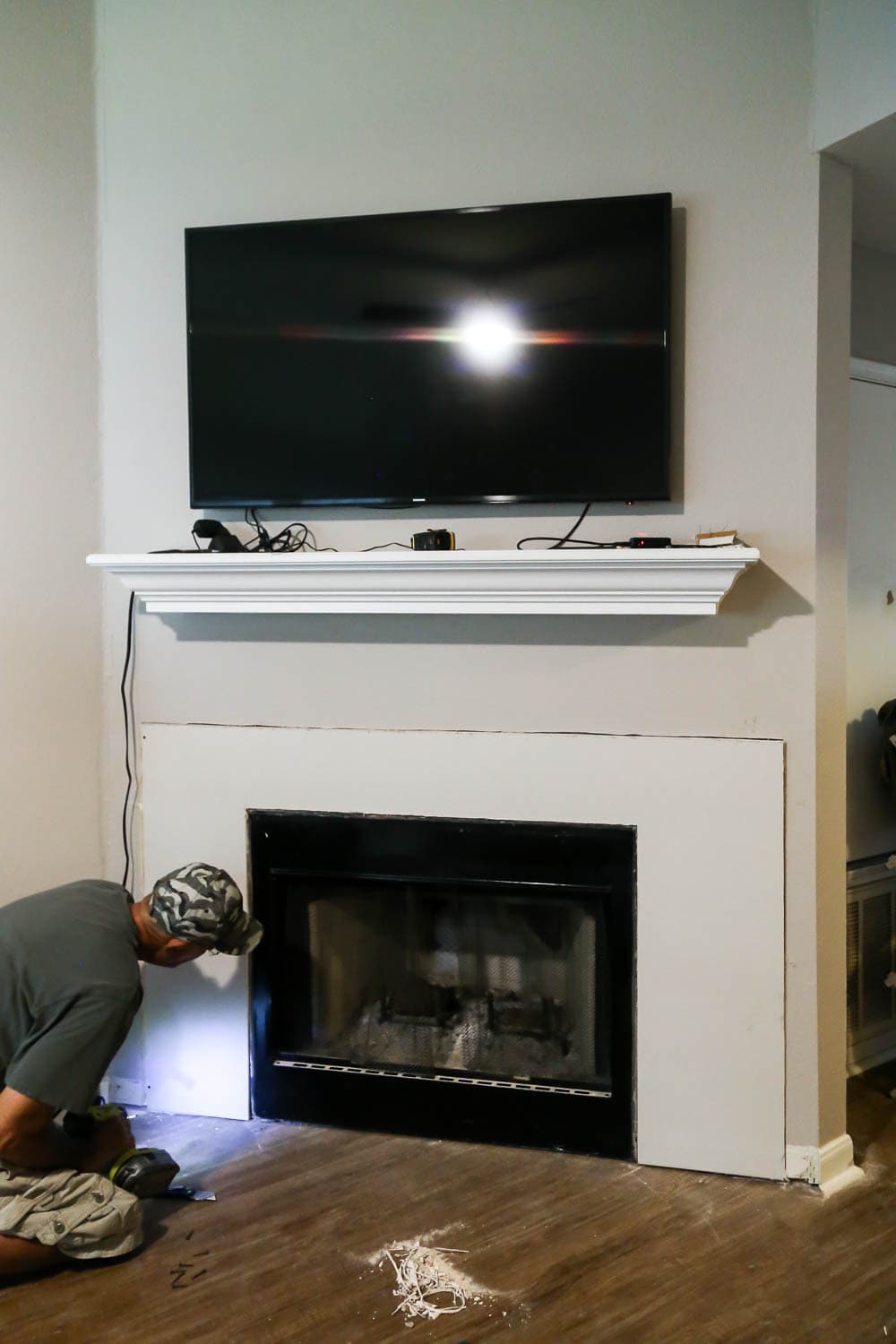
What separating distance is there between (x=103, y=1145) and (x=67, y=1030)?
0.46 meters

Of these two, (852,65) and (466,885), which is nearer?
(852,65)

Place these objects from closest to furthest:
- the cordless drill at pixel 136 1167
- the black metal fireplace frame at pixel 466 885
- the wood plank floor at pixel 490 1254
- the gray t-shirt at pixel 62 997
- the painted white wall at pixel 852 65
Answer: the wood plank floor at pixel 490 1254 < the gray t-shirt at pixel 62 997 < the painted white wall at pixel 852 65 < the cordless drill at pixel 136 1167 < the black metal fireplace frame at pixel 466 885

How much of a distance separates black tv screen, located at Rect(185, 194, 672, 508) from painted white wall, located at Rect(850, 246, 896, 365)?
86cm

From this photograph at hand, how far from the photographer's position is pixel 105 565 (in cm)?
226

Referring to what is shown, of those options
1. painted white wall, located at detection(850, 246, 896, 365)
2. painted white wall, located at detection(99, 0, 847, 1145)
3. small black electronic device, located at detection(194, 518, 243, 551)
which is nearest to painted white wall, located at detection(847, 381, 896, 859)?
painted white wall, located at detection(850, 246, 896, 365)

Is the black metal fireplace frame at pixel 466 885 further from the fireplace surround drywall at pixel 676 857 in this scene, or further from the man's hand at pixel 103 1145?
the man's hand at pixel 103 1145

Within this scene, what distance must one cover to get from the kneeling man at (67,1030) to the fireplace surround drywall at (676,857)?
1.59ft

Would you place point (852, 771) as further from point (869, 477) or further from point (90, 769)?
point (90, 769)

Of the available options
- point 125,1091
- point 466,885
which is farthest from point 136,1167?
point 466,885

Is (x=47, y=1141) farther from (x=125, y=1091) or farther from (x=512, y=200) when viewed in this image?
(x=512, y=200)

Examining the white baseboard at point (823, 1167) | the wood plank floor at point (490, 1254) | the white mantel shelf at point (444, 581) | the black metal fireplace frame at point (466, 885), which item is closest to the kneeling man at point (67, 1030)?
the wood plank floor at point (490, 1254)

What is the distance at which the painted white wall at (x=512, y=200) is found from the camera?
211 centimetres

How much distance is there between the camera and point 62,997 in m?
1.89

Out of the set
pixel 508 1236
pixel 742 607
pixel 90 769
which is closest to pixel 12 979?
pixel 90 769
